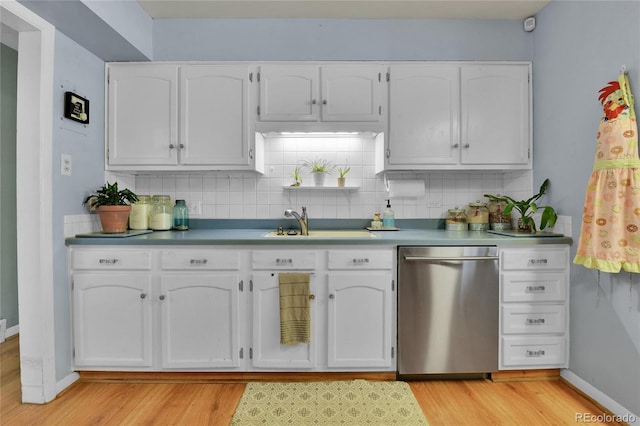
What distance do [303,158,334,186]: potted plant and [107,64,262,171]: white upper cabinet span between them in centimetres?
50

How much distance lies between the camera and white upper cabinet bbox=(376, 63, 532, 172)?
2508 mm

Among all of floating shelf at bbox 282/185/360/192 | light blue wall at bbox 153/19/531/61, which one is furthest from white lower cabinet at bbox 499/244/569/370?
light blue wall at bbox 153/19/531/61

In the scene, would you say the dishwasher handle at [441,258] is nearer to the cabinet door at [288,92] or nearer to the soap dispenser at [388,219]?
the soap dispenser at [388,219]

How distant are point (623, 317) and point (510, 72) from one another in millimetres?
1734

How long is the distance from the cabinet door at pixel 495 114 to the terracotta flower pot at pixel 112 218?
2433 millimetres

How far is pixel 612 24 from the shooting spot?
189cm

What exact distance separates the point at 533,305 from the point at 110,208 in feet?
9.19

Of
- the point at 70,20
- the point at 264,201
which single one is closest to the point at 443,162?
the point at 264,201

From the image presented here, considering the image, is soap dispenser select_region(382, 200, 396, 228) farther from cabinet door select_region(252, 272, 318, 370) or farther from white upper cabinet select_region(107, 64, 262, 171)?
white upper cabinet select_region(107, 64, 262, 171)

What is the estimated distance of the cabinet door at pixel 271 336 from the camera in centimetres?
216

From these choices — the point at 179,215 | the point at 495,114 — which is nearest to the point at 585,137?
the point at 495,114

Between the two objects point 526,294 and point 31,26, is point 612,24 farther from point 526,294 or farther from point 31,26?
point 31,26

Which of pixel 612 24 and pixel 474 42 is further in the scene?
pixel 474 42

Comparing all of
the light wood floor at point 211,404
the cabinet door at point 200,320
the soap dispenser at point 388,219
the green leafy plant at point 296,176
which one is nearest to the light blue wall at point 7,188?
the light wood floor at point 211,404
